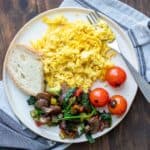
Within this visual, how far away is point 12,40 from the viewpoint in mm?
1566

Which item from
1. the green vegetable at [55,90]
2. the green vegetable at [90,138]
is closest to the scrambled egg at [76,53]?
the green vegetable at [55,90]

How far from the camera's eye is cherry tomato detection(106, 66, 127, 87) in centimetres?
151

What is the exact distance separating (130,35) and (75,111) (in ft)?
0.86

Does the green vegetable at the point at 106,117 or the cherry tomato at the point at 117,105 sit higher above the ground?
the cherry tomato at the point at 117,105

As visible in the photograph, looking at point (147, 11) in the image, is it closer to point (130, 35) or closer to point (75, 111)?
point (130, 35)

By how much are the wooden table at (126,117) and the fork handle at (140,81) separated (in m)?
0.07

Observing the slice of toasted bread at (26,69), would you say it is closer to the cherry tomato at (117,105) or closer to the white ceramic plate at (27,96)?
the white ceramic plate at (27,96)

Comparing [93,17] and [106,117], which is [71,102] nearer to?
[106,117]

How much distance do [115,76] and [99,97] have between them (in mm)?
71

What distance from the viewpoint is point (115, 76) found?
151 centimetres

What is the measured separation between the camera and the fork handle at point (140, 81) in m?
1.47

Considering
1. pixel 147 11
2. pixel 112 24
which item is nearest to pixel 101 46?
pixel 112 24

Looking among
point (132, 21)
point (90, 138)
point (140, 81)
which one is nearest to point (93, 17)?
point (132, 21)

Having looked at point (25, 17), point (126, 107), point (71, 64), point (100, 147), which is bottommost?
point (100, 147)
